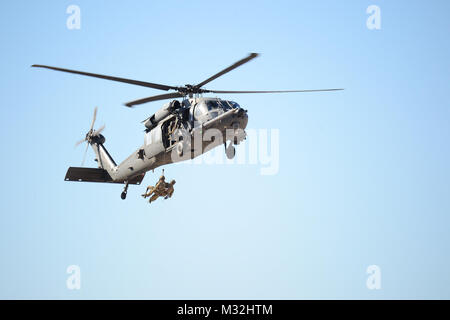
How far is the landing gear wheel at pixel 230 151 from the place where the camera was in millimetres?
32625

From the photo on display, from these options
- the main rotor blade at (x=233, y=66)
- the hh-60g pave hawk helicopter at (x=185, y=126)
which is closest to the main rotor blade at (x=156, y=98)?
the hh-60g pave hawk helicopter at (x=185, y=126)

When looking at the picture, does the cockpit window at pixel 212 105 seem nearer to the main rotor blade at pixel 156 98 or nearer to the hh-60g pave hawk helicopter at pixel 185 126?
the hh-60g pave hawk helicopter at pixel 185 126

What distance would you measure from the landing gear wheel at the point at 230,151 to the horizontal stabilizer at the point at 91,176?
823cm

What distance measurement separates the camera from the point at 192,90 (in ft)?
111

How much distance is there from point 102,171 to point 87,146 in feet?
9.89

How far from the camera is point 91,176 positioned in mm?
39781

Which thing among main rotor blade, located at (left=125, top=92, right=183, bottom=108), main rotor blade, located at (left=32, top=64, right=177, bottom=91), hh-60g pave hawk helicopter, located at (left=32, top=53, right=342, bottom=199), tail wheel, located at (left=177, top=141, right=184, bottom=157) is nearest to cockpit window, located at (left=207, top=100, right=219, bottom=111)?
hh-60g pave hawk helicopter, located at (left=32, top=53, right=342, bottom=199)

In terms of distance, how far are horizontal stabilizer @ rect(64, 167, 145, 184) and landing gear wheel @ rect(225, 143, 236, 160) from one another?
8.23 metres

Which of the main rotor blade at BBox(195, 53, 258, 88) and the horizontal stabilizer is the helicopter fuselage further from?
the horizontal stabilizer
